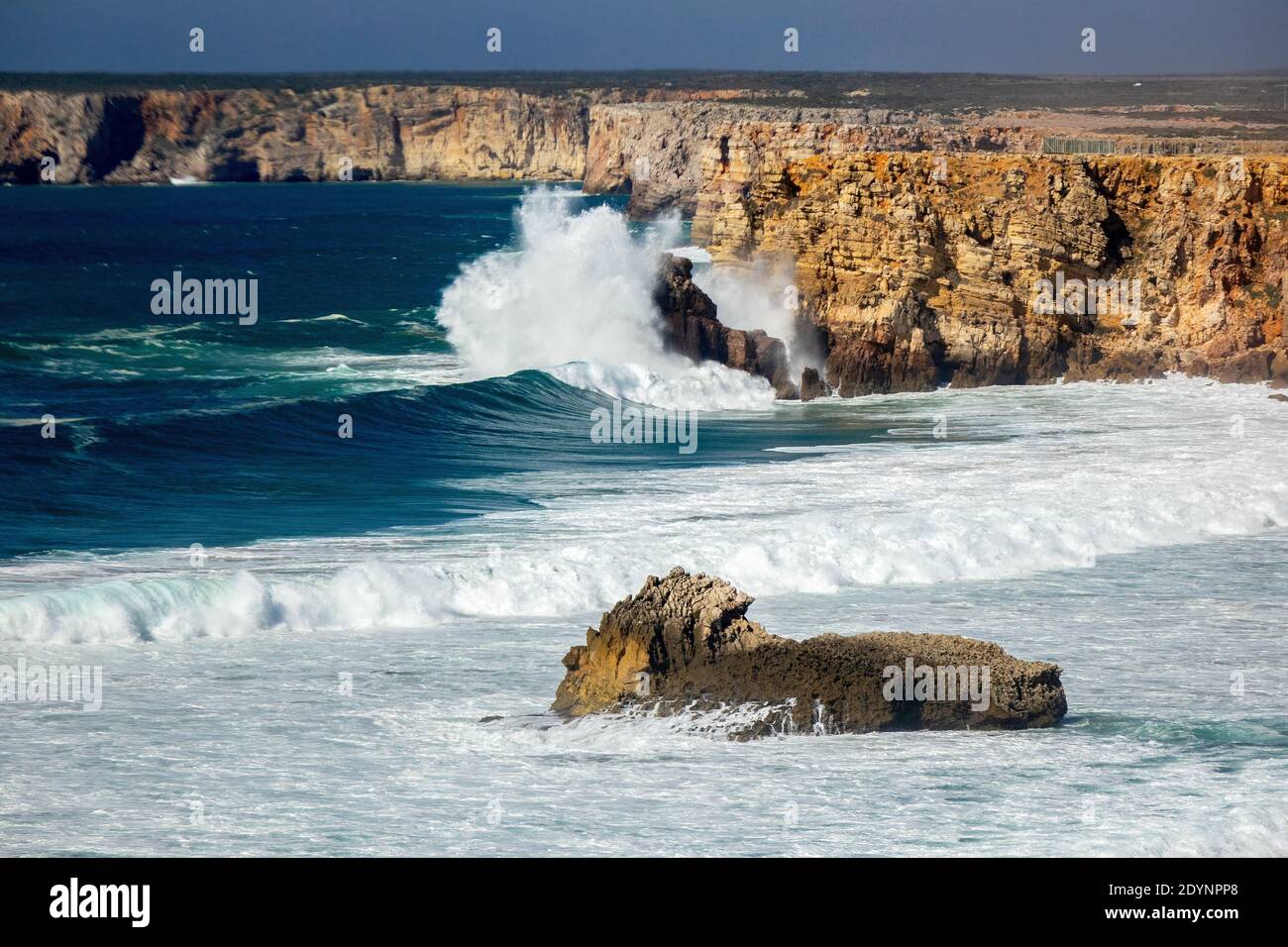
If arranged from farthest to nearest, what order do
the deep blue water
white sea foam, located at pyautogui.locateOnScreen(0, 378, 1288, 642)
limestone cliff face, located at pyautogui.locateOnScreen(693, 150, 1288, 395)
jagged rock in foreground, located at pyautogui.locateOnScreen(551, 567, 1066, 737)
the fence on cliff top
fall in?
1. the fence on cliff top
2. limestone cliff face, located at pyautogui.locateOnScreen(693, 150, 1288, 395)
3. the deep blue water
4. white sea foam, located at pyautogui.locateOnScreen(0, 378, 1288, 642)
5. jagged rock in foreground, located at pyautogui.locateOnScreen(551, 567, 1066, 737)

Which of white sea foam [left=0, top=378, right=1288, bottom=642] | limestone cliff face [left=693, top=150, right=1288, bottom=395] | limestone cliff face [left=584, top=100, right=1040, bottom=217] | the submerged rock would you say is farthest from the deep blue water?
limestone cliff face [left=584, top=100, right=1040, bottom=217]

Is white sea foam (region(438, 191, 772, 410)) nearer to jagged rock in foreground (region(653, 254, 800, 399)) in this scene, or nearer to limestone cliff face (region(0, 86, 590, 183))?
jagged rock in foreground (region(653, 254, 800, 399))

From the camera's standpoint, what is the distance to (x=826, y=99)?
12531cm

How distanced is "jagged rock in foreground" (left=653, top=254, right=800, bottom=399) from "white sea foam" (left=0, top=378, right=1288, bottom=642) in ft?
21.7

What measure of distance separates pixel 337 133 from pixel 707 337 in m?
143

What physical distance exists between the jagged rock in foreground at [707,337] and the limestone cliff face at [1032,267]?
1.10 meters

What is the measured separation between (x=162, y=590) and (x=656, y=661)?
5.23 metres

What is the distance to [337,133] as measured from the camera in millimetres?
167750

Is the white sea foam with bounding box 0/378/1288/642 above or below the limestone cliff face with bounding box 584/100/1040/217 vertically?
below

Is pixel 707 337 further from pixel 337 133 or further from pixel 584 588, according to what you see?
pixel 337 133

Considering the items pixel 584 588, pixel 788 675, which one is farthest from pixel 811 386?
pixel 788 675

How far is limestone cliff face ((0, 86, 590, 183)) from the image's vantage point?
15438 cm

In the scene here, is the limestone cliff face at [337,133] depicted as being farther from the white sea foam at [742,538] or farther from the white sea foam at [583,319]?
the white sea foam at [742,538]
